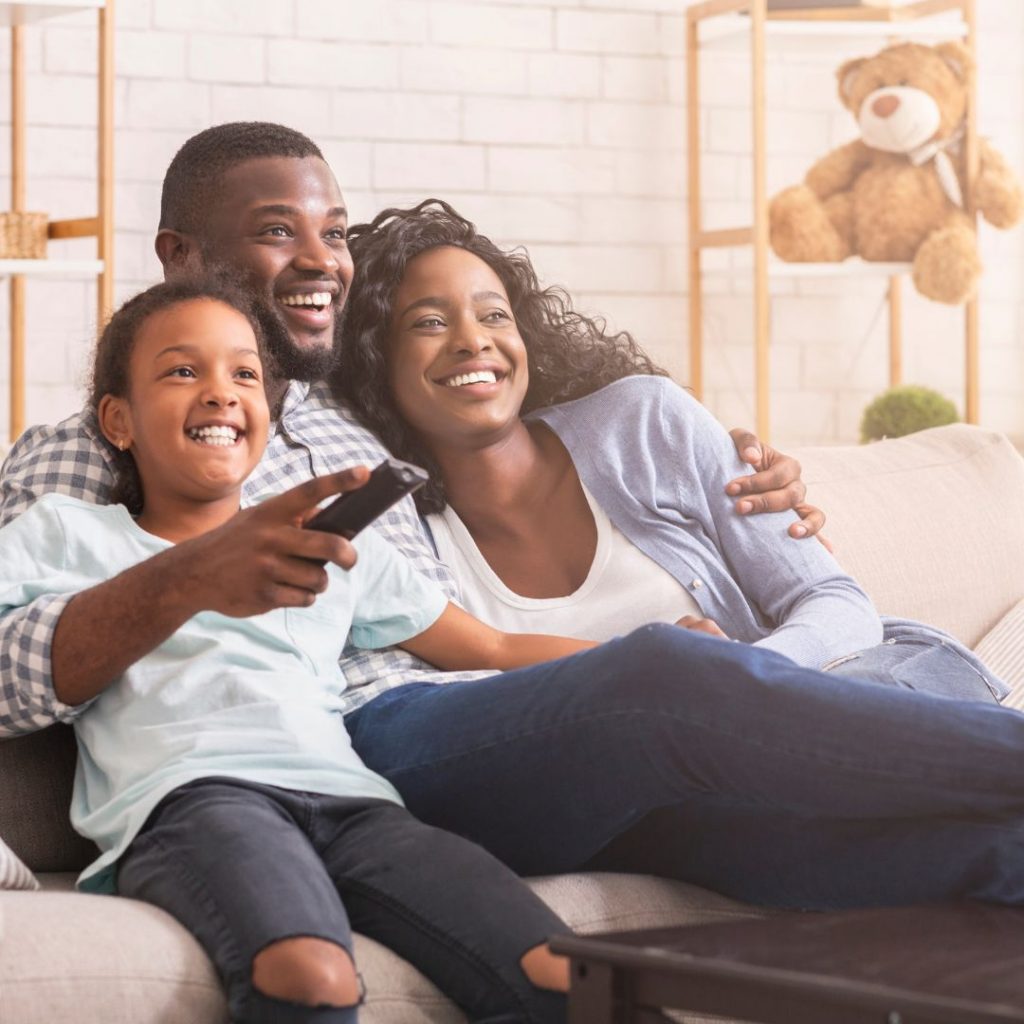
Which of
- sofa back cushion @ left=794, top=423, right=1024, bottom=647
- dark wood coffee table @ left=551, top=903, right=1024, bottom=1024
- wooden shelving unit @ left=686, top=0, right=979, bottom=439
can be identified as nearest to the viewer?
dark wood coffee table @ left=551, top=903, right=1024, bottom=1024

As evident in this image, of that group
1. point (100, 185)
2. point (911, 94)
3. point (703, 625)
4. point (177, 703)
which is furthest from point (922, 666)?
point (911, 94)

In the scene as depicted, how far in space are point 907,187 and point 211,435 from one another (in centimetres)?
239

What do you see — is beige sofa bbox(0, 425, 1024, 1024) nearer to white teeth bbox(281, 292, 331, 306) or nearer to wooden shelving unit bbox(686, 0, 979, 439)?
white teeth bbox(281, 292, 331, 306)

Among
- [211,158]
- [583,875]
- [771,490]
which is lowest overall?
[583,875]

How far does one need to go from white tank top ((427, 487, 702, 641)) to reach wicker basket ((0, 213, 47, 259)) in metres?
1.37

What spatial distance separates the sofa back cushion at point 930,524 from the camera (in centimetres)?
238

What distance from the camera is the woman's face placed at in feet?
6.75

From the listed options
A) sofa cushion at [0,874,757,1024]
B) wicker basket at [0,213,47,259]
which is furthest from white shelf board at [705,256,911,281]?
sofa cushion at [0,874,757,1024]

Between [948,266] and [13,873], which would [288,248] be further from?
[948,266]

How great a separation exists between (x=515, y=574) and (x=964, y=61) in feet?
7.10

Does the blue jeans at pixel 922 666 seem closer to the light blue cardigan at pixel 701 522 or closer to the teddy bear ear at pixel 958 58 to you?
the light blue cardigan at pixel 701 522

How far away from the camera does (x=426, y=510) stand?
6.75 ft

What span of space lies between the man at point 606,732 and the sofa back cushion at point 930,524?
773 mm

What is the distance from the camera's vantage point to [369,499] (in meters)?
1.34
